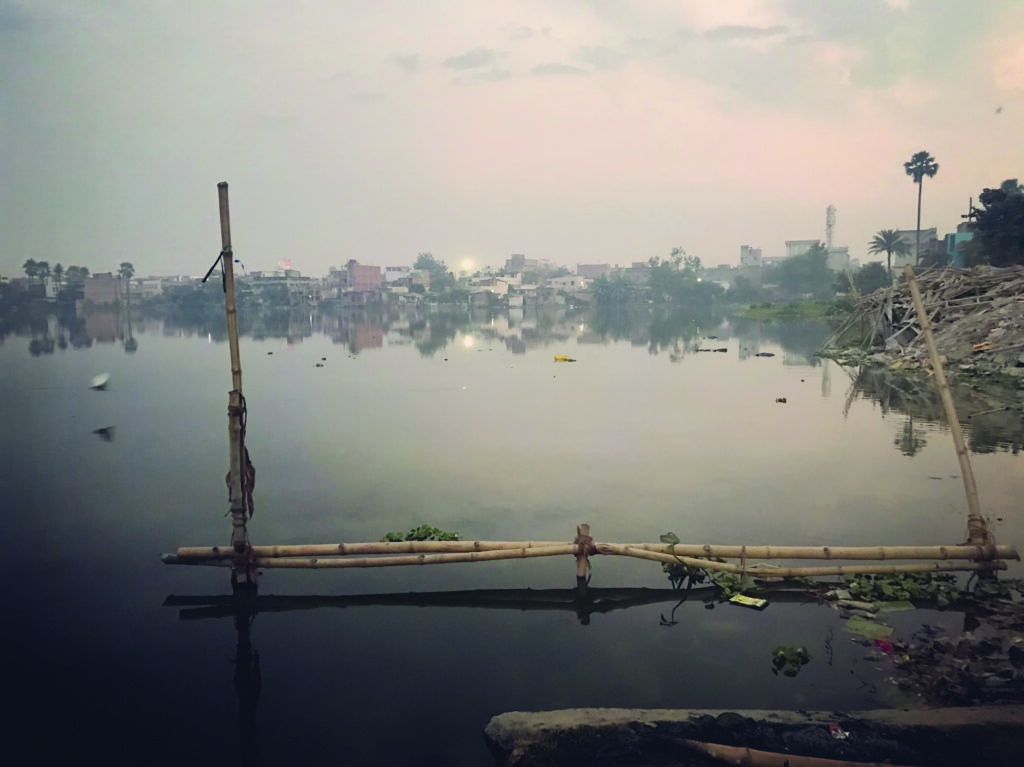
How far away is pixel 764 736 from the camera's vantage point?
4926 mm

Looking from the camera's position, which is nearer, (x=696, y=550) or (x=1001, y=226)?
(x=696, y=550)

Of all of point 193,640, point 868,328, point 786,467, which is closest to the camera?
point 193,640

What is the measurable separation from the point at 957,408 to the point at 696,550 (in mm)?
A: 12157

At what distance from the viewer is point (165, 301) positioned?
3935 inches

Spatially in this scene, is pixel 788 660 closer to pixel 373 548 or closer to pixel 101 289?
pixel 373 548

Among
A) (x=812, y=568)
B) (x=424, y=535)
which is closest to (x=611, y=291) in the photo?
(x=424, y=535)

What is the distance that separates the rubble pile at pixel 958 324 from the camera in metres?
21.2

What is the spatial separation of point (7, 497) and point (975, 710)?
12.7m

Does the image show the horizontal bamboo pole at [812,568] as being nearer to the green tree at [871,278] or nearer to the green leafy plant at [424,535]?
the green leafy plant at [424,535]

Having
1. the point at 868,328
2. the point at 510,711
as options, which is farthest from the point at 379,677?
the point at 868,328

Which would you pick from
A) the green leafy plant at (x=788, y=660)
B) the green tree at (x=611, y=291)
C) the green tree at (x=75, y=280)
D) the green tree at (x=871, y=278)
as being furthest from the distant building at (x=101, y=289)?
the green leafy plant at (x=788, y=660)

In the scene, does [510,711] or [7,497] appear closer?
[510,711]

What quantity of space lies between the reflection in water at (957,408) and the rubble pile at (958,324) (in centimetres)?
158

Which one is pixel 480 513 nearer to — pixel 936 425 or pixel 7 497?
pixel 7 497
